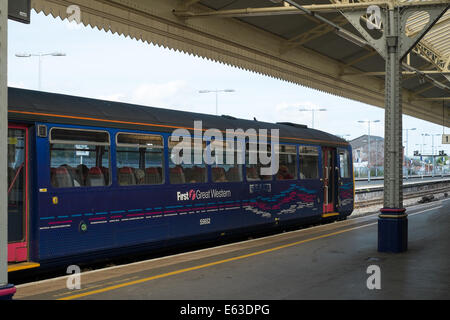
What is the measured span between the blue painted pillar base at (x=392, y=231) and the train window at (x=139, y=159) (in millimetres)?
4527

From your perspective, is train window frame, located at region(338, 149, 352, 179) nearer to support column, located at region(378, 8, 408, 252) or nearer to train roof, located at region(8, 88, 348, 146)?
train roof, located at region(8, 88, 348, 146)

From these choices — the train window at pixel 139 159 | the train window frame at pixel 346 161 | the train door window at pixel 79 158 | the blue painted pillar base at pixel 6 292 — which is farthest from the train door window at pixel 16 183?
the train window frame at pixel 346 161

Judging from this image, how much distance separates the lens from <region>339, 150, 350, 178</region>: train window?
19.3 meters

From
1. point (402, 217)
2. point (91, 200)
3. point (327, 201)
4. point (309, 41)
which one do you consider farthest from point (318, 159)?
point (91, 200)

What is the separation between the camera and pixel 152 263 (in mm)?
9828

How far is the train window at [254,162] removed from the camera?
1413cm

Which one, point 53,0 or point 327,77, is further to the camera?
point 327,77

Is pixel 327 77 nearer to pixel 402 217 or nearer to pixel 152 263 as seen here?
pixel 402 217

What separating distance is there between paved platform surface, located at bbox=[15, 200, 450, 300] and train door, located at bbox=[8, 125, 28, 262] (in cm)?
80

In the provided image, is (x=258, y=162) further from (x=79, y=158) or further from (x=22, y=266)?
(x=22, y=266)

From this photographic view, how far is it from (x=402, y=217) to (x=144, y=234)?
16.8ft

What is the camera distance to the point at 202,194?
1241 cm

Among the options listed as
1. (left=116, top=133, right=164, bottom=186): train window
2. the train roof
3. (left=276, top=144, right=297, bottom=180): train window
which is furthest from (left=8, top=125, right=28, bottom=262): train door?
(left=276, top=144, right=297, bottom=180): train window

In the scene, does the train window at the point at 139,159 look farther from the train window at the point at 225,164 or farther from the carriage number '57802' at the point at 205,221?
the train window at the point at 225,164
